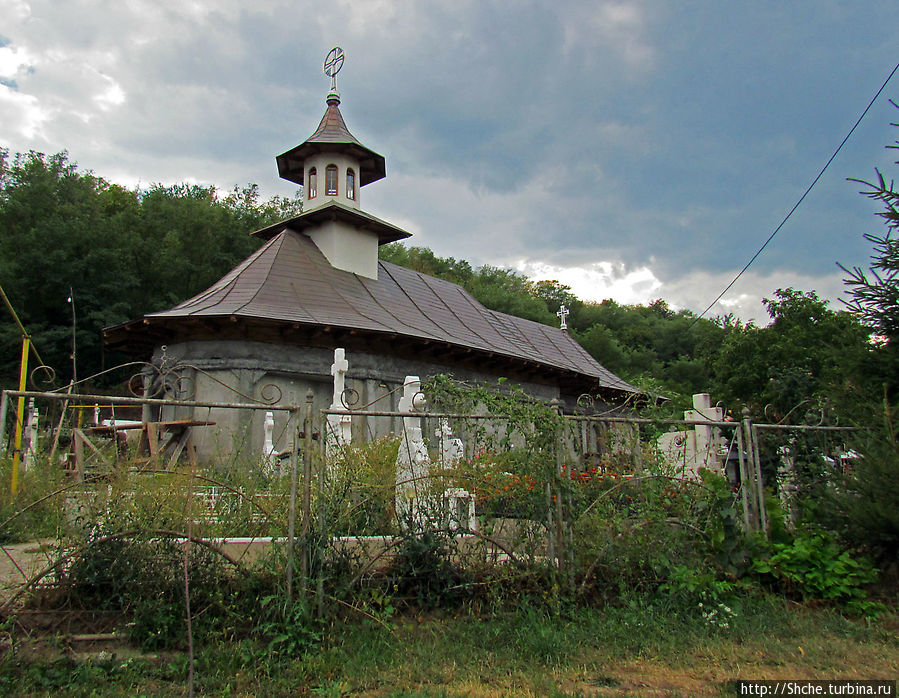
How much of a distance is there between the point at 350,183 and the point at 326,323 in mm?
6789

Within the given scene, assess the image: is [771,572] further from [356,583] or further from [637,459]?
Result: [356,583]

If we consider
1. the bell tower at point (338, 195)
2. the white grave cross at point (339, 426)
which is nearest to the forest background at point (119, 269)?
the bell tower at point (338, 195)

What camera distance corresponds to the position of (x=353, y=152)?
19.2 meters

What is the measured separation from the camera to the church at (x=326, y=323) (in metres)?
13.9

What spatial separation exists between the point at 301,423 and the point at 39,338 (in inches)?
1014

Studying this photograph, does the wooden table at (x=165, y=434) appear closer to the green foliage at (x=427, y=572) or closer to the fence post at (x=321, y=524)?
the fence post at (x=321, y=524)

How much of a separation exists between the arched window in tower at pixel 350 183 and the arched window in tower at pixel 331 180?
0.35 metres

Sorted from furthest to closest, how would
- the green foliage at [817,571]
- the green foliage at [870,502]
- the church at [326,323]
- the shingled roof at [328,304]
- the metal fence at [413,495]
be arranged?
1. the shingled roof at [328,304]
2. the church at [326,323]
3. the green foliage at [870,502]
4. the green foliage at [817,571]
5. the metal fence at [413,495]

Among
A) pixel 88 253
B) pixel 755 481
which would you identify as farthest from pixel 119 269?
pixel 755 481

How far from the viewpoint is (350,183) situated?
19.3 meters

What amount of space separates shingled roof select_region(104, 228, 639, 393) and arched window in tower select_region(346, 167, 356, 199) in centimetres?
180

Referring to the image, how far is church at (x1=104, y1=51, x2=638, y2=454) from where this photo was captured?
45.6ft

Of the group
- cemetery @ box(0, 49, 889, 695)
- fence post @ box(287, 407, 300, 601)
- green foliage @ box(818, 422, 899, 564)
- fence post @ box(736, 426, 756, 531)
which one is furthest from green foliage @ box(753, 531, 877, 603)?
fence post @ box(287, 407, 300, 601)

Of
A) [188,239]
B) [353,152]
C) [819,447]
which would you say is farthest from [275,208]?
[819,447]
